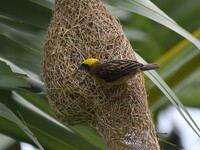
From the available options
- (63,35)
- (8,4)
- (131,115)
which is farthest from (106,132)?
(8,4)

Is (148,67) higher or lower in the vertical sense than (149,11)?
lower

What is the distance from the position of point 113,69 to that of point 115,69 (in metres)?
0.01

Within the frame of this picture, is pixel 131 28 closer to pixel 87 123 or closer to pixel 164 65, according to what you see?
pixel 164 65

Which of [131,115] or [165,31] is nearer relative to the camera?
[131,115]

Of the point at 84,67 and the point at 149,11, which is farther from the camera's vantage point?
the point at 149,11

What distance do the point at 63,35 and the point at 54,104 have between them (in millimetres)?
221

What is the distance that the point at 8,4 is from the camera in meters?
3.48

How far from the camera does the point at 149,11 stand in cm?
329

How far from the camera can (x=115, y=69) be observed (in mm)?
3170

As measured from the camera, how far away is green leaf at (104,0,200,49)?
3.22 m

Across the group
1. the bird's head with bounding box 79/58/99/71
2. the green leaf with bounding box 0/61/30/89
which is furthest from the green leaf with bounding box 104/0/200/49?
the green leaf with bounding box 0/61/30/89

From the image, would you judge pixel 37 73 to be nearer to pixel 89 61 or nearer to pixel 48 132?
pixel 48 132

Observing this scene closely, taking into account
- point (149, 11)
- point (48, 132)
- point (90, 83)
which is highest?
point (149, 11)

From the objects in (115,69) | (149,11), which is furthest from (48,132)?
(149,11)
